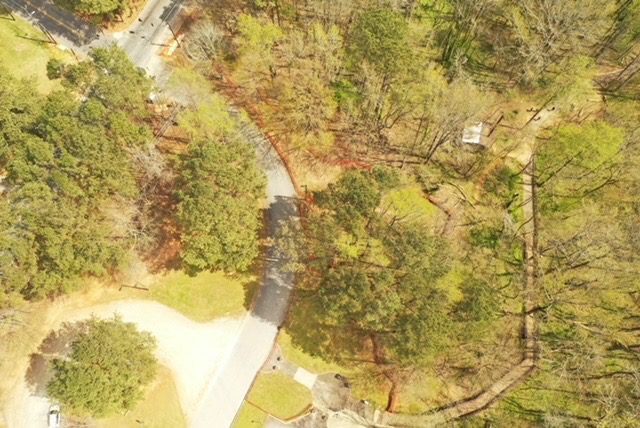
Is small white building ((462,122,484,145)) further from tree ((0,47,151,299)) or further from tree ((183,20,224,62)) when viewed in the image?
tree ((0,47,151,299))

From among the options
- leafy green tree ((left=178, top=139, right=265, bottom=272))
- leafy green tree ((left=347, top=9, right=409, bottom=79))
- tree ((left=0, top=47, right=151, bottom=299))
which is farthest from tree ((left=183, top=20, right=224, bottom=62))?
leafy green tree ((left=347, top=9, right=409, bottom=79))

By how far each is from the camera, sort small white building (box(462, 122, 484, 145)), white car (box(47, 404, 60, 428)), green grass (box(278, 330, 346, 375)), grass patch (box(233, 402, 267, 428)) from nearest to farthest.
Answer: white car (box(47, 404, 60, 428)), grass patch (box(233, 402, 267, 428)), green grass (box(278, 330, 346, 375)), small white building (box(462, 122, 484, 145))

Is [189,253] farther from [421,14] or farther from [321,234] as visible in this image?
[421,14]

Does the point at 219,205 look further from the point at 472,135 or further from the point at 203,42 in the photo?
the point at 472,135

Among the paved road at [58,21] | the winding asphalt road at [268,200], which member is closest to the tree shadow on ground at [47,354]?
the winding asphalt road at [268,200]

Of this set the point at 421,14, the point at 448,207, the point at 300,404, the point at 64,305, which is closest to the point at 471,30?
the point at 421,14

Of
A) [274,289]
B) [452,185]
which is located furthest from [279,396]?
[452,185]
